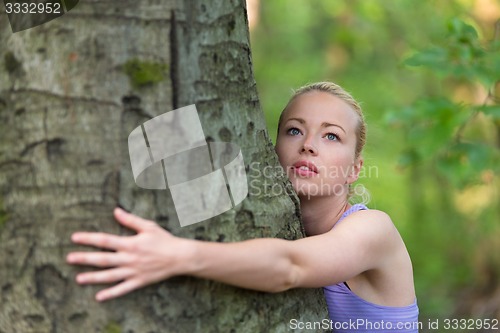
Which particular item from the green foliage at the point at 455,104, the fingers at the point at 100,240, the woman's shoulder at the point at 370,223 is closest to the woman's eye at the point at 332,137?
the woman's shoulder at the point at 370,223

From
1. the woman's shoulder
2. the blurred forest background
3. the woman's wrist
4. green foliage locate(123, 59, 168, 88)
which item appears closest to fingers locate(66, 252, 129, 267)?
the woman's wrist

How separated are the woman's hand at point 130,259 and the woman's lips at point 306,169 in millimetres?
1033

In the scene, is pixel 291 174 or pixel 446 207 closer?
pixel 291 174

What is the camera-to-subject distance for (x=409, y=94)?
12.0 m

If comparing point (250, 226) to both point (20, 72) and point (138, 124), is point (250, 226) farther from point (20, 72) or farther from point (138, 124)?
point (20, 72)

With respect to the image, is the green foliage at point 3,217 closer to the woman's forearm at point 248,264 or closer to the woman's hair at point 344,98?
the woman's forearm at point 248,264

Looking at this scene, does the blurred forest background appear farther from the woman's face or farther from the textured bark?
the textured bark

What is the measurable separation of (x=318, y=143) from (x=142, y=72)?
1.13m

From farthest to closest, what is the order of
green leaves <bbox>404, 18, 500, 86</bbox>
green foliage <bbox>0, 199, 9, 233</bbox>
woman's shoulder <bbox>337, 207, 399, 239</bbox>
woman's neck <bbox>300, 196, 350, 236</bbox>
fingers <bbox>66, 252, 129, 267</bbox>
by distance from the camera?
green leaves <bbox>404, 18, 500, 86</bbox>
woman's neck <bbox>300, 196, 350, 236</bbox>
woman's shoulder <bbox>337, 207, 399, 239</bbox>
green foliage <bbox>0, 199, 9, 233</bbox>
fingers <bbox>66, 252, 129, 267</bbox>

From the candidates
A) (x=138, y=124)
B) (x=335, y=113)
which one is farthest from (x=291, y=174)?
(x=138, y=124)

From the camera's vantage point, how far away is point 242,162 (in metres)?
1.94

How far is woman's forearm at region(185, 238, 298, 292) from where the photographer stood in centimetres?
170

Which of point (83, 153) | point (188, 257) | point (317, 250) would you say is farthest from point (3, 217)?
point (317, 250)

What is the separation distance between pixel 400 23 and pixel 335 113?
352 inches
